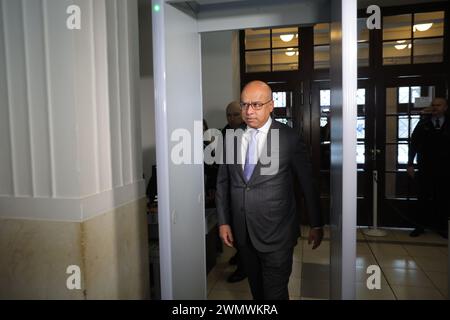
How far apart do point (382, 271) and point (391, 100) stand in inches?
99.0

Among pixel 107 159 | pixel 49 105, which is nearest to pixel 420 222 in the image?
pixel 107 159

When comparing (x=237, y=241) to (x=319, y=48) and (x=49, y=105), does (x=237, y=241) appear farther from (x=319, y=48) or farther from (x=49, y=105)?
(x=319, y=48)

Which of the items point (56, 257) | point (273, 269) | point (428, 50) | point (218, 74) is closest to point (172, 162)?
point (56, 257)

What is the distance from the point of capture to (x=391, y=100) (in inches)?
180

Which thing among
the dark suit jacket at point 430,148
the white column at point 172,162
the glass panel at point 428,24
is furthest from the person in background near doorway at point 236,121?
the glass panel at point 428,24

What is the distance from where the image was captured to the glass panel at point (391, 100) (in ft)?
15.0

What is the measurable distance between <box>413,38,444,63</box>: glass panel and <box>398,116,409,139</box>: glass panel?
80cm

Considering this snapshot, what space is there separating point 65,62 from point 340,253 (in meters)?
1.53

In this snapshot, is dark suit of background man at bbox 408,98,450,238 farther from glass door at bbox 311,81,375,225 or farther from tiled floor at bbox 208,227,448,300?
glass door at bbox 311,81,375,225

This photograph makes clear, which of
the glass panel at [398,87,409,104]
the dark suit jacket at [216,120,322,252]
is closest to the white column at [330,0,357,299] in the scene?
the dark suit jacket at [216,120,322,252]

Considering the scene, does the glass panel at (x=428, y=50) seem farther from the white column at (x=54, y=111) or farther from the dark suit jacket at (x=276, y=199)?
the white column at (x=54, y=111)

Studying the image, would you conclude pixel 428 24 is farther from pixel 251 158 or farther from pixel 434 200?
pixel 251 158

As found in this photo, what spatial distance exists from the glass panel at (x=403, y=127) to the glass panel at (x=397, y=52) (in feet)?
2.57

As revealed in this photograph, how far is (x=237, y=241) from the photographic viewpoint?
1.95 m
